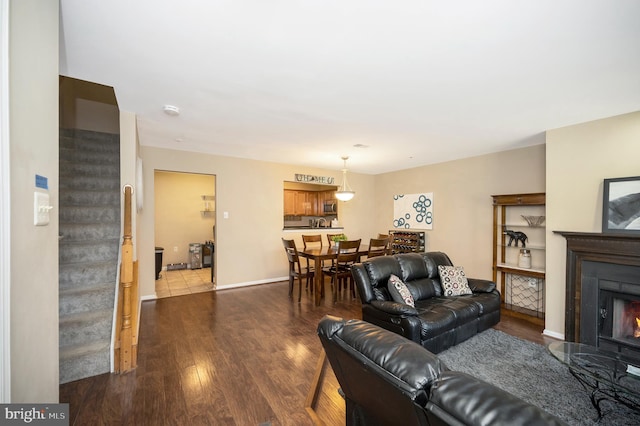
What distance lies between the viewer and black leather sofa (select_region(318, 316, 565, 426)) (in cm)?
69

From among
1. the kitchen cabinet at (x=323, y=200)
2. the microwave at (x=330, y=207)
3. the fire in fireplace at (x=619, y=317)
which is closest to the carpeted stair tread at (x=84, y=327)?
the fire in fireplace at (x=619, y=317)

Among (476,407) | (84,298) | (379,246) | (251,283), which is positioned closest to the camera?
(476,407)

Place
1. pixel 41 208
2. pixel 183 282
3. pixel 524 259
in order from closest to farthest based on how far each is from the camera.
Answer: pixel 41 208, pixel 524 259, pixel 183 282

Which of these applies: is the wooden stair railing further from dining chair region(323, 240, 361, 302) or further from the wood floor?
dining chair region(323, 240, 361, 302)

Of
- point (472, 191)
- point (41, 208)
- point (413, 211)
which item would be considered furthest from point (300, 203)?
point (41, 208)

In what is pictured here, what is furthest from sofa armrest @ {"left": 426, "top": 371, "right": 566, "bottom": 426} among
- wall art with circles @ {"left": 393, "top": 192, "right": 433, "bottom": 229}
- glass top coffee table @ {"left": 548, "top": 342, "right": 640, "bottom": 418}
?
wall art with circles @ {"left": 393, "top": 192, "right": 433, "bottom": 229}

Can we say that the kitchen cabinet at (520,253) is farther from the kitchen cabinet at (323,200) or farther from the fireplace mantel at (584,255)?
the kitchen cabinet at (323,200)

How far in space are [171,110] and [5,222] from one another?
8.03 ft

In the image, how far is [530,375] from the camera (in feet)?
7.89

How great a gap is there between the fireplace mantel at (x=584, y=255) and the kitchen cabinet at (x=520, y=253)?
0.64 metres

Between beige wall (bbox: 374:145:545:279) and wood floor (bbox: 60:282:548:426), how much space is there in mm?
1416

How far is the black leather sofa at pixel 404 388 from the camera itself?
2.26ft

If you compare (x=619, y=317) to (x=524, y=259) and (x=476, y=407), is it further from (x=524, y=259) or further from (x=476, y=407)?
(x=476, y=407)

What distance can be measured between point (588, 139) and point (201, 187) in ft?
24.0
